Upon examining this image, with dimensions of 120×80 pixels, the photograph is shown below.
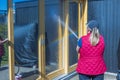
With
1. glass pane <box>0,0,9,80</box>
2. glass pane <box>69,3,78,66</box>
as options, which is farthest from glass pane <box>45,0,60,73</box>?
glass pane <box>0,0,9,80</box>

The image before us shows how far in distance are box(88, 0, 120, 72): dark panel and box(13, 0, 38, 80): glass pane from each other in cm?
289

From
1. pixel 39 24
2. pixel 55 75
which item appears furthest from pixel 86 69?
pixel 55 75

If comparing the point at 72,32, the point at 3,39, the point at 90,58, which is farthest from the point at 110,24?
the point at 3,39

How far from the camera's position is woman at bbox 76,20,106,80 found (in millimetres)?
4887

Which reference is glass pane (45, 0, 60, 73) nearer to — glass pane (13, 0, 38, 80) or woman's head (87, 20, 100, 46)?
glass pane (13, 0, 38, 80)

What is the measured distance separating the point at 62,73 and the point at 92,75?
9.48 feet

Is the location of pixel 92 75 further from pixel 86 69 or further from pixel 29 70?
pixel 29 70

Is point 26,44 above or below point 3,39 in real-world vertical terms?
below

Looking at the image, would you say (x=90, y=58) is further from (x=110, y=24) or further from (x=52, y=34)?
(x=110, y=24)

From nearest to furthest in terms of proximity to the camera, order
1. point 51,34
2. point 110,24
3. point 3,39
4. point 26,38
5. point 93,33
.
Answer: point 93,33 < point 3,39 < point 26,38 < point 51,34 < point 110,24

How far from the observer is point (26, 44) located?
6203 mm

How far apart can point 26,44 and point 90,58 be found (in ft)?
5.72

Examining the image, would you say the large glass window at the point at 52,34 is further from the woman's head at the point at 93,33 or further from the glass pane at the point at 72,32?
the woman's head at the point at 93,33

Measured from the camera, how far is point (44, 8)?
6.72 meters
